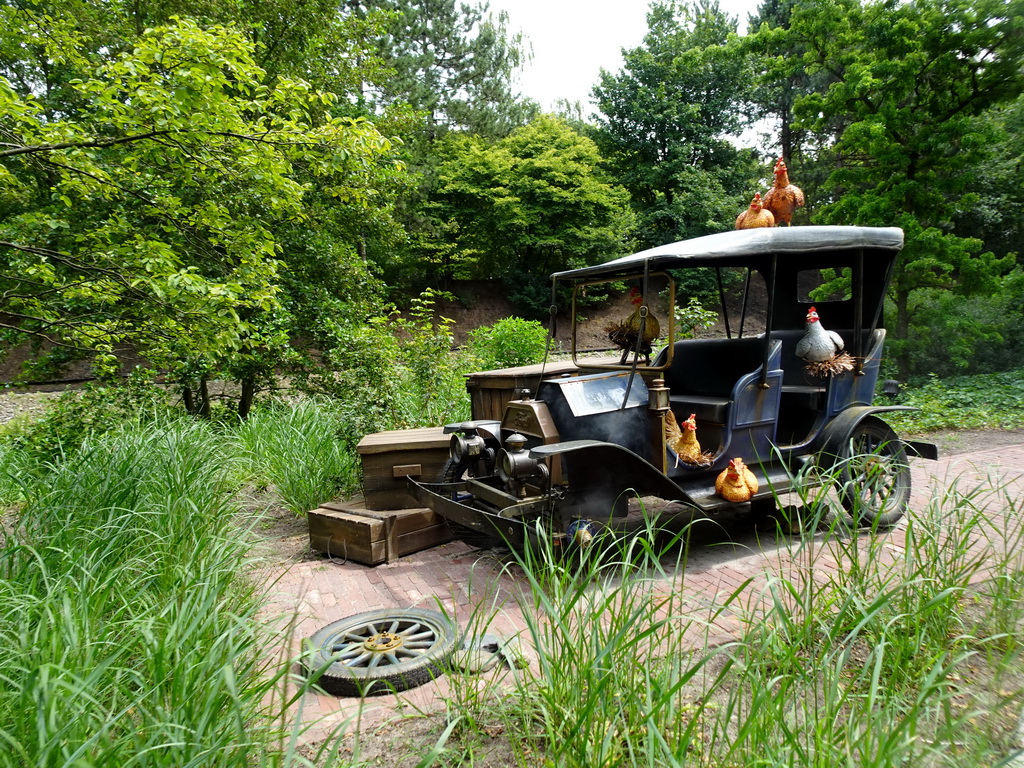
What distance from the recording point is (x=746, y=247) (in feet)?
13.9

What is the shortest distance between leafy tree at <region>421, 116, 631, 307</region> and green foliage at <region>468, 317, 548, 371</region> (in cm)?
1106

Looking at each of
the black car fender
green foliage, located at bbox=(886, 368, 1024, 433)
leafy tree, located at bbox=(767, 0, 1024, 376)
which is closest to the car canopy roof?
the black car fender

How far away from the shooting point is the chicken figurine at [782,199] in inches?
203

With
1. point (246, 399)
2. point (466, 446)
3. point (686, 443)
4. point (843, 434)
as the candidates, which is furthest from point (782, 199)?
point (246, 399)

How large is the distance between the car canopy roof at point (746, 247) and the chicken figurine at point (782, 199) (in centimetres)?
52

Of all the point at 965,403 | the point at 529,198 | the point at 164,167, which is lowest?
the point at 965,403

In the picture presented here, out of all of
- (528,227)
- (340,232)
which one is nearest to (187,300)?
(340,232)

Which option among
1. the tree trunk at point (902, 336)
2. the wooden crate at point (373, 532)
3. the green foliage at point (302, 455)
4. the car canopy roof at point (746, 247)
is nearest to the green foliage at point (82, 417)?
the green foliage at point (302, 455)

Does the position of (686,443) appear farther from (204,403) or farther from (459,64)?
(459,64)

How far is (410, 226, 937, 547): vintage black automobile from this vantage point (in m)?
3.94

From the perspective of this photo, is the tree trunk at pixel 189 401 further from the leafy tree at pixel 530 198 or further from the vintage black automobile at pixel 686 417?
the leafy tree at pixel 530 198

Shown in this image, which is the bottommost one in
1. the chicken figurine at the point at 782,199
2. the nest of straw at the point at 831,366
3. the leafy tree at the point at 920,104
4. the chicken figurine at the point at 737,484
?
the chicken figurine at the point at 737,484

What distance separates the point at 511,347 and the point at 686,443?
7.89 m

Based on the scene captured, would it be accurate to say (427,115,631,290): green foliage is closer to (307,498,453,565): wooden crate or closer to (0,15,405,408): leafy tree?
(0,15,405,408): leafy tree
